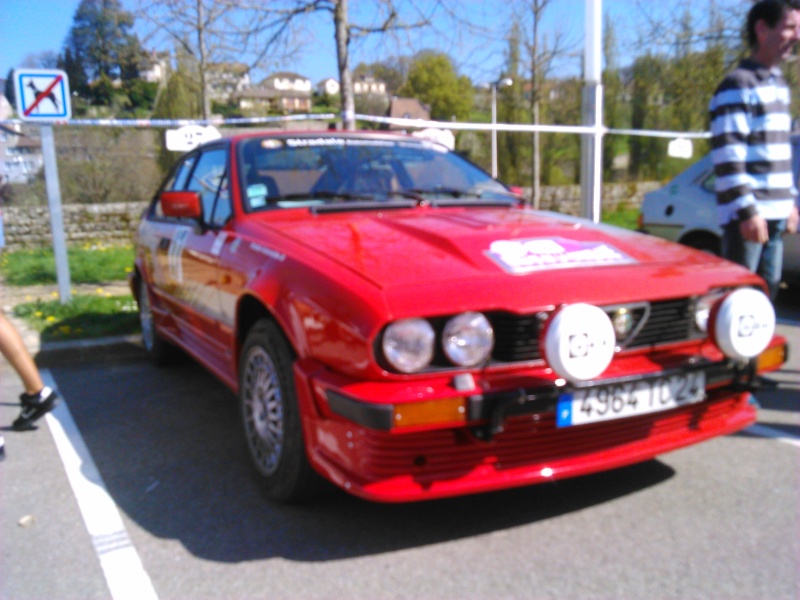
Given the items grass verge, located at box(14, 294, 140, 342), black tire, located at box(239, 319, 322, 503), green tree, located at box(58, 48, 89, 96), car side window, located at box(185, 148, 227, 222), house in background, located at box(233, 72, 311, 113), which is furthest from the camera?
house in background, located at box(233, 72, 311, 113)

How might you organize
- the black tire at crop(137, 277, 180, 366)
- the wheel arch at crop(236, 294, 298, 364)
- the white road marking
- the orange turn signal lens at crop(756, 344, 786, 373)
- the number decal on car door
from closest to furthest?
1. the orange turn signal lens at crop(756, 344, 786, 373)
2. the wheel arch at crop(236, 294, 298, 364)
3. the white road marking
4. the number decal on car door
5. the black tire at crop(137, 277, 180, 366)

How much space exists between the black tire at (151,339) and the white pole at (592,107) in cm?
364

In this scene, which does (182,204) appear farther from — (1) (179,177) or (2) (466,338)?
(2) (466,338)

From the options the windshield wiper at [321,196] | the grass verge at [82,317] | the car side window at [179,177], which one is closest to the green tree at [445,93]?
the grass verge at [82,317]

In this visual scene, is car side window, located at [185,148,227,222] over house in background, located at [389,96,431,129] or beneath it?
beneath

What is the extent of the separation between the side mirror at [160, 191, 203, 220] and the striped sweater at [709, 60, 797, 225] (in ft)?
8.37

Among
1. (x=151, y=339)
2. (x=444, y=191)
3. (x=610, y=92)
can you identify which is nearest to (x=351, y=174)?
(x=444, y=191)

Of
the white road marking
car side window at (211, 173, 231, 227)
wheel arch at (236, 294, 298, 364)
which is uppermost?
car side window at (211, 173, 231, 227)

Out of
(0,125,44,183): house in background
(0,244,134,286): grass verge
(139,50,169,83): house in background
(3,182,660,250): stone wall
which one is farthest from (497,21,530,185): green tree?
(0,125,44,183): house in background

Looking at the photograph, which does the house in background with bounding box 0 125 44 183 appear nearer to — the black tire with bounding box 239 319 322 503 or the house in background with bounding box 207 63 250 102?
the house in background with bounding box 207 63 250 102

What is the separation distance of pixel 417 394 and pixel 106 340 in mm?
4265

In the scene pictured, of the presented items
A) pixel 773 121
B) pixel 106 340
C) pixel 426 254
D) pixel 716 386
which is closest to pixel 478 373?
pixel 426 254

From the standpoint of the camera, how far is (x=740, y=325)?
277 centimetres

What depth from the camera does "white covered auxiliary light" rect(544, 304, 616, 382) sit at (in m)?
2.40
